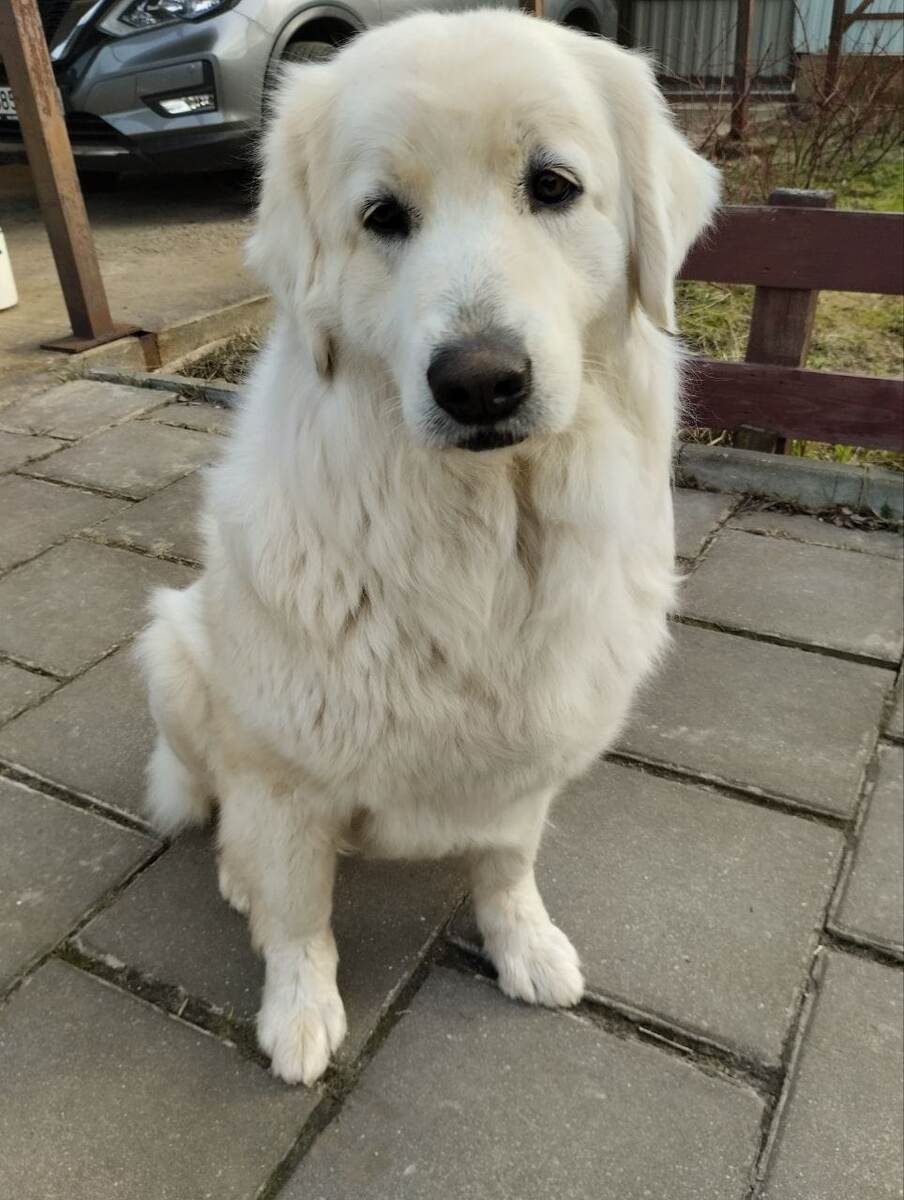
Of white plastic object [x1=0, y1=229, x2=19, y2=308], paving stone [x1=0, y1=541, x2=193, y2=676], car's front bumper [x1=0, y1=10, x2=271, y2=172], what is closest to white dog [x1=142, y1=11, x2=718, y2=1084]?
paving stone [x1=0, y1=541, x2=193, y2=676]

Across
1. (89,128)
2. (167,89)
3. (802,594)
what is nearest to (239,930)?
(802,594)

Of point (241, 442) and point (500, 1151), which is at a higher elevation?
point (241, 442)

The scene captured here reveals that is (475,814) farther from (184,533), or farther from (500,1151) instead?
(184,533)

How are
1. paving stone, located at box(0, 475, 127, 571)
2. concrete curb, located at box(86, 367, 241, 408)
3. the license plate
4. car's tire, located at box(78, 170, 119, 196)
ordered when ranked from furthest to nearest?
car's tire, located at box(78, 170, 119, 196), the license plate, concrete curb, located at box(86, 367, 241, 408), paving stone, located at box(0, 475, 127, 571)

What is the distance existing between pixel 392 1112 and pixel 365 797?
21.6 inches

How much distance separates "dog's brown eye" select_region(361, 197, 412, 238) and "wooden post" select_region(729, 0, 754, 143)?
206 inches

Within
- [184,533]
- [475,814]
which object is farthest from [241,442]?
[184,533]

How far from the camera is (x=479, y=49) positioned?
128cm

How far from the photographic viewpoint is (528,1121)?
1.60m

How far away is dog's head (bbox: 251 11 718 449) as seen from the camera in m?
1.25

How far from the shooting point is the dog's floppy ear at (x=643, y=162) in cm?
143

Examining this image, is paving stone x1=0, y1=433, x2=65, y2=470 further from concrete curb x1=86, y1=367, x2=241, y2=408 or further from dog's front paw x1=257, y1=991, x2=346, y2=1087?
dog's front paw x1=257, y1=991, x2=346, y2=1087

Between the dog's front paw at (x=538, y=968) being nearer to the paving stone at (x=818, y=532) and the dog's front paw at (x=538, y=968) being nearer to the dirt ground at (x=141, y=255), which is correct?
the paving stone at (x=818, y=532)

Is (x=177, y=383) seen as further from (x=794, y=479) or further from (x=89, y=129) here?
(x=89, y=129)
